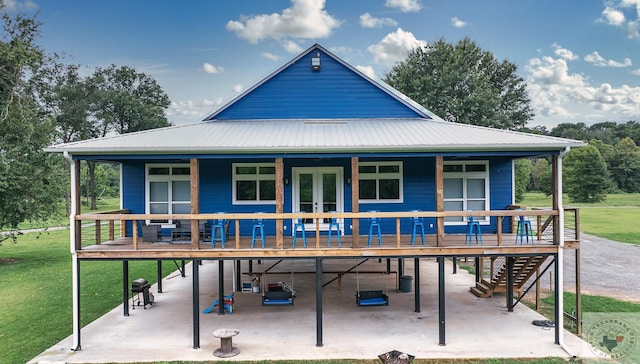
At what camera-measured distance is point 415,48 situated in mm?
40688

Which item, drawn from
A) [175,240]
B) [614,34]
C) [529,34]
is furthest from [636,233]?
[614,34]

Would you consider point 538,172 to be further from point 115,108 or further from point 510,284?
point 510,284

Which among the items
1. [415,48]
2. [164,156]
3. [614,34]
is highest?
[614,34]

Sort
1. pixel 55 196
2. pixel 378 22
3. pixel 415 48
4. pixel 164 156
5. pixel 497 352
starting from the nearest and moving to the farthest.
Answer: pixel 497 352
pixel 164 156
pixel 55 196
pixel 415 48
pixel 378 22

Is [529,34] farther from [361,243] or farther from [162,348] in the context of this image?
[162,348]

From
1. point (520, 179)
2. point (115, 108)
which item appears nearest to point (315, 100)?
point (115, 108)

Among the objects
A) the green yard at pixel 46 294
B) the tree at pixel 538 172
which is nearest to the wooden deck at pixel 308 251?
the green yard at pixel 46 294

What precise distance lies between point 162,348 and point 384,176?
7.72 meters

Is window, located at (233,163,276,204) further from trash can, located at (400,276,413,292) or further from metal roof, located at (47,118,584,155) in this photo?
trash can, located at (400,276,413,292)

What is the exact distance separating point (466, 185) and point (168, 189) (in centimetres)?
936

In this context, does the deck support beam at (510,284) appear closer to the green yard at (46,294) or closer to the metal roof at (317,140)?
the green yard at (46,294)

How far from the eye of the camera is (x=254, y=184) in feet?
44.9

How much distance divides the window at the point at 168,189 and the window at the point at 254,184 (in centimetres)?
A: 156

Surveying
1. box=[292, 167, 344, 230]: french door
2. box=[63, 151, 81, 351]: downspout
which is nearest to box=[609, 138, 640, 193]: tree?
box=[292, 167, 344, 230]: french door
